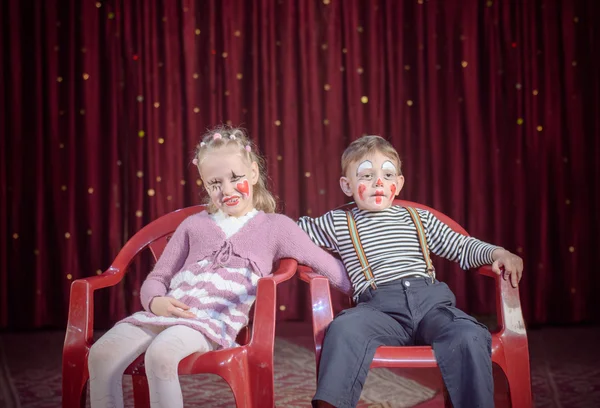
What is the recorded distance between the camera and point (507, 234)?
3.06 meters

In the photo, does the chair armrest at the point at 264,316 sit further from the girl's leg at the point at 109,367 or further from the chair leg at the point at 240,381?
the girl's leg at the point at 109,367

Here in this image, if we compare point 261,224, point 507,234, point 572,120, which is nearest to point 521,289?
point 507,234

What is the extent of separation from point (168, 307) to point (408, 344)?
660 millimetres

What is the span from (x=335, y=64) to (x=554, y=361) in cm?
181

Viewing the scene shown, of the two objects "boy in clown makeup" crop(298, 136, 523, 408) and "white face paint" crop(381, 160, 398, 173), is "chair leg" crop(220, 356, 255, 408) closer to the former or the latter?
"boy in clown makeup" crop(298, 136, 523, 408)

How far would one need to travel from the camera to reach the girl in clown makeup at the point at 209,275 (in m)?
1.33

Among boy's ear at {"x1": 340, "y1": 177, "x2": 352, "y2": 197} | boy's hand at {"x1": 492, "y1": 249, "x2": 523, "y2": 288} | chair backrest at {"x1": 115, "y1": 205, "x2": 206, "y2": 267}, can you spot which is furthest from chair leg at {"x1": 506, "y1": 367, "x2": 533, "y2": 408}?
chair backrest at {"x1": 115, "y1": 205, "x2": 206, "y2": 267}

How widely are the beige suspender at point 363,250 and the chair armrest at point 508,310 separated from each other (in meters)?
0.21

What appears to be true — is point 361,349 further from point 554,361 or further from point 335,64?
point 335,64

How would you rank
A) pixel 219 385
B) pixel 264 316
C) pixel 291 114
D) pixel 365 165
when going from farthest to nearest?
pixel 291 114
pixel 219 385
pixel 365 165
pixel 264 316

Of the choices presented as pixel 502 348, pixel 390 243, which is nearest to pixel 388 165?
pixel 390 243

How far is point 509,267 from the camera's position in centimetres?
150

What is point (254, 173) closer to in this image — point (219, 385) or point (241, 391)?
point (241, 391)

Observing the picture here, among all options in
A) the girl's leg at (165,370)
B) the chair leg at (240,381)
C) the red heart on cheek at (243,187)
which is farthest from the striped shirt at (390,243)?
the girl's leg at (165,370)
